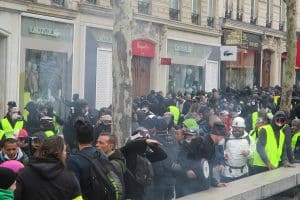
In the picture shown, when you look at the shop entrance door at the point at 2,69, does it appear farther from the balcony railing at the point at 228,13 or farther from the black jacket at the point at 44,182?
the balcony railing at the point at 228,13

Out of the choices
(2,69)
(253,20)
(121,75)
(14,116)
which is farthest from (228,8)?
(121,75)

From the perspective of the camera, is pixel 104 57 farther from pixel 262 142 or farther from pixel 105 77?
pixel 262 142

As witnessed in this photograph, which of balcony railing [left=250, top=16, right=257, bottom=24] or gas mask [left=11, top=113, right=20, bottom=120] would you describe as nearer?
gas mask [left=11, top=113, right=20, bottom=120]

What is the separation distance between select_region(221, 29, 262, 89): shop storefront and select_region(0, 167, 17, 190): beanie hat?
2614 centimetres

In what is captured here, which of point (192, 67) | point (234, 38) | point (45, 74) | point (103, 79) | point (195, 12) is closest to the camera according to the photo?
point (45, 74)

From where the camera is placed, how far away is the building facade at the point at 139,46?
19.9 meters

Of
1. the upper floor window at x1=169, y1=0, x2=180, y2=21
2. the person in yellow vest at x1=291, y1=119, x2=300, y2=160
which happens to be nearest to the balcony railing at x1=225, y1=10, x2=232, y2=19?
the upper floor window at x1=169, y1=0, x2=180, y2=21

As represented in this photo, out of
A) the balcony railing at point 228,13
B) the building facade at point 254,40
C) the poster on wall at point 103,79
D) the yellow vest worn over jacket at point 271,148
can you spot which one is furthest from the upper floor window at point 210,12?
the yellow vest worn over jacket at point 271,148

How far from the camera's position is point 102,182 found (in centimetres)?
550

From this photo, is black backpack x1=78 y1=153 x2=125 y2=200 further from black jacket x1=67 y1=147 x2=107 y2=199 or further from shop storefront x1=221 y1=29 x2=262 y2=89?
shop storefront x1=221 y1=29 x2=262 y2=89

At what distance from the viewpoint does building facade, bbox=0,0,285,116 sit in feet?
65.4

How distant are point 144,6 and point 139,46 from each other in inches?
61.3

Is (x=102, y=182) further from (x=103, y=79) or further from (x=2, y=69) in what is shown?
(x=103, y=79)

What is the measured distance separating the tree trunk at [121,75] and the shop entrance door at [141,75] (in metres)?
15.8
